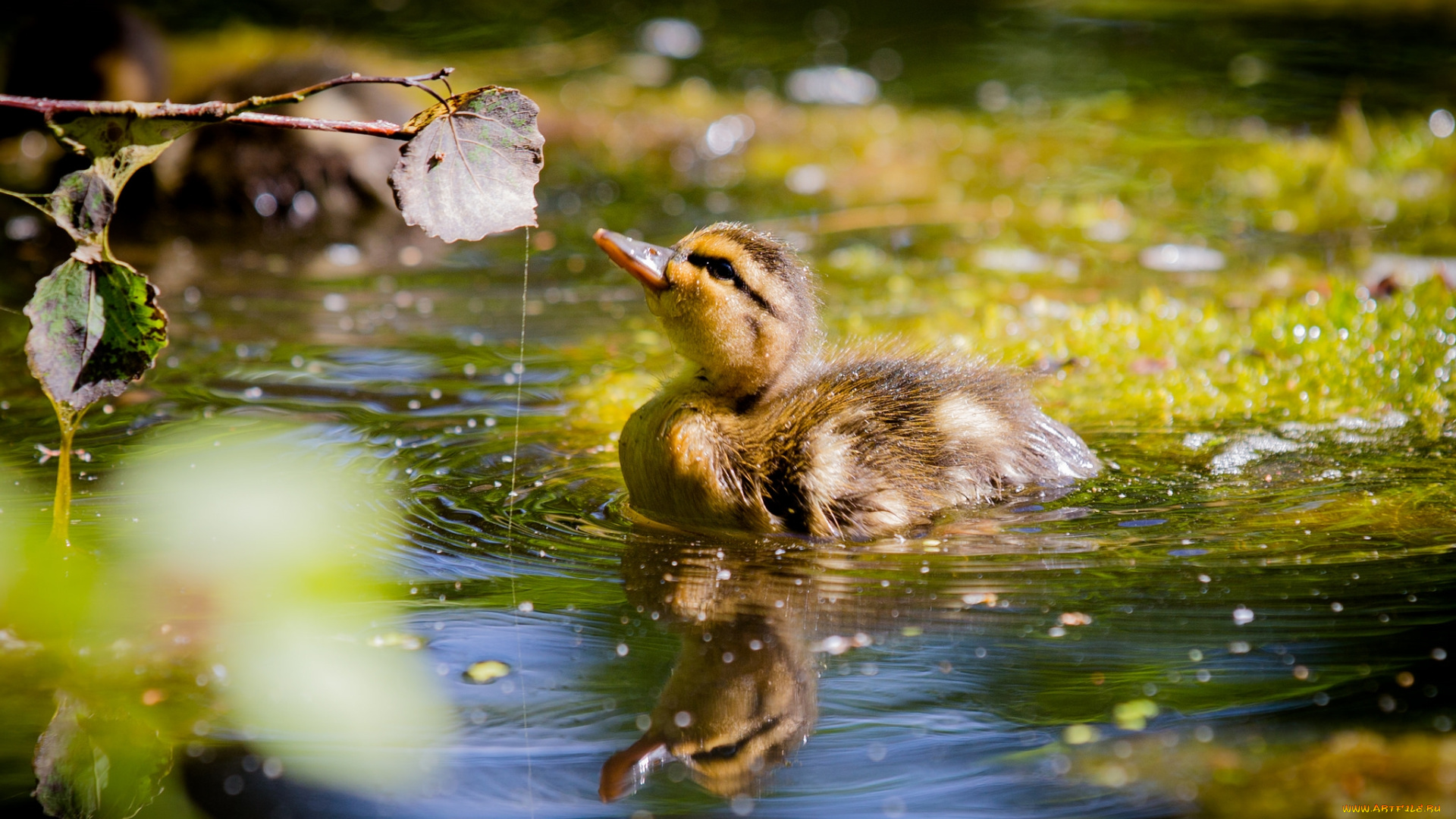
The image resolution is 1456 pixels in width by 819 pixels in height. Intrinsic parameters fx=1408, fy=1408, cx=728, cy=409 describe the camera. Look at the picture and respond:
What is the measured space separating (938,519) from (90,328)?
216 centimetres

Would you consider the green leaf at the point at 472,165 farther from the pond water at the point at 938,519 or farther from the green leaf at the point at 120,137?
the pond water at the point at 938,519

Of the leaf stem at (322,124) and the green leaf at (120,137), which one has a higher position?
the leaf stem at (322,124)

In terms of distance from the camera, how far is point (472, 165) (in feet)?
9.46

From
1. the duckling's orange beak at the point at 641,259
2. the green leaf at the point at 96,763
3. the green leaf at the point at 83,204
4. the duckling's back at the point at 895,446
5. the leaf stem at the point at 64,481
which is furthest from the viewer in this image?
the duckling's orange beak at the point at 641,259

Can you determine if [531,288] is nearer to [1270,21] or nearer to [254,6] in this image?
[254,6]

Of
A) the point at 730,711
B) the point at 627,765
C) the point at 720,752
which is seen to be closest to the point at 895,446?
the point at 730,711

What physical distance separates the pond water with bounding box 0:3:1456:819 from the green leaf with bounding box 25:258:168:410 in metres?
0.58

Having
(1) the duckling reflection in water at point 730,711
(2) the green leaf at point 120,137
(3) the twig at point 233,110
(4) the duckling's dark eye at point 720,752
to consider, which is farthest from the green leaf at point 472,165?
(4) the duckling's dark eye at point 720,752

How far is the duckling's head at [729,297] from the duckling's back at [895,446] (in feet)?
0.51

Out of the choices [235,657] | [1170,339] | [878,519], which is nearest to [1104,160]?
[1170,339]

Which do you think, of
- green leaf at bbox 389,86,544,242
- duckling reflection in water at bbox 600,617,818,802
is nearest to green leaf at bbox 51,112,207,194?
green leaf at bbox 389,86,544,242

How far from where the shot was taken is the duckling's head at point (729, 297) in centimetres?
388

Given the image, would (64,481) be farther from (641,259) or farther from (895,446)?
(895,446)

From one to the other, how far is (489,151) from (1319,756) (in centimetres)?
196
